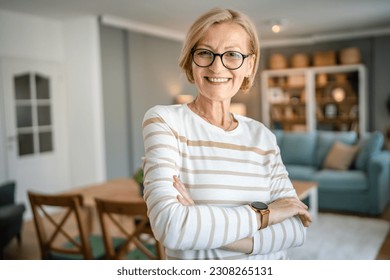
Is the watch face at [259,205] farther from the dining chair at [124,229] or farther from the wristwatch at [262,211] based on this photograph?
the dining chair at [124,229]

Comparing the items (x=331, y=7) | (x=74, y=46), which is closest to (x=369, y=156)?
(x=331, y=7)

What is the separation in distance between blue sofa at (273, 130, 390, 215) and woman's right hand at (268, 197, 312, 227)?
3.01 m

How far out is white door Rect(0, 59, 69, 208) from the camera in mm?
3744

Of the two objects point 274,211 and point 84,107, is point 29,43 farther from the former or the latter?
point 274,211

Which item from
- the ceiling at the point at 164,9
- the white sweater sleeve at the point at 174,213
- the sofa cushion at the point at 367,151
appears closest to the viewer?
the white sweater sleeve at the point at 174,213

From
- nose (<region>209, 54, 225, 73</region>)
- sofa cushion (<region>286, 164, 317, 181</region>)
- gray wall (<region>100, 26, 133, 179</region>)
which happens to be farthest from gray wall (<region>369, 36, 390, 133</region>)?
nose (<region>209, 54, 225, 73</region>)

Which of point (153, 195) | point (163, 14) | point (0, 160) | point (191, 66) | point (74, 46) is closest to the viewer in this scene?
point (153, 195)

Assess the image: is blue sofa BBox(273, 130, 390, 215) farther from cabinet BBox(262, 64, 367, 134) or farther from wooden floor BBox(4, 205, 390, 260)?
cabinet BBox(262, 64, 367, 134)

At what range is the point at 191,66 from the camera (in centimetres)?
96

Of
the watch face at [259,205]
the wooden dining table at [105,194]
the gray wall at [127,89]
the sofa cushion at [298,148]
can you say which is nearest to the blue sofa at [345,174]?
the sofa cushion at [298,148]

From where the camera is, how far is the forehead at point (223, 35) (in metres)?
0.91

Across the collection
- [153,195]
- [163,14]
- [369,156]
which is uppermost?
[163,14]
